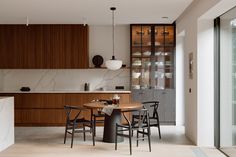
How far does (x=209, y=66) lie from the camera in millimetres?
6168

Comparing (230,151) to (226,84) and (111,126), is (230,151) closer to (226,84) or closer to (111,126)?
(226,84)

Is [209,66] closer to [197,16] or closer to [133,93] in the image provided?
[197,16]

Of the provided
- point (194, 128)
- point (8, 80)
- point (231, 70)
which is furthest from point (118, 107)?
point (8, 80)

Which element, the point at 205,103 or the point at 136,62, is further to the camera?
the point at 136,62

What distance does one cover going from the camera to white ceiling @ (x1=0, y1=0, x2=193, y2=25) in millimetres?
6145

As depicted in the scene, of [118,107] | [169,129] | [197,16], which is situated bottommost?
[169,129]

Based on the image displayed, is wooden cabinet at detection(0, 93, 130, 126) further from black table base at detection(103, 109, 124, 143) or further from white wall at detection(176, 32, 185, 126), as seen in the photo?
black table base at detection(103, 109, 124, 143)

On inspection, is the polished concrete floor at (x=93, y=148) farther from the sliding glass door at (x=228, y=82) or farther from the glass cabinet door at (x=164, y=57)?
the glass cabinet door at (x=164, y=57)

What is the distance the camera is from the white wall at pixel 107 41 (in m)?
9.09

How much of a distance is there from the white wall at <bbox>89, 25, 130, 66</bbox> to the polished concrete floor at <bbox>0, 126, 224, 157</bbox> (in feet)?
7.79

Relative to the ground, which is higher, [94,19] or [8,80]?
[94,19]

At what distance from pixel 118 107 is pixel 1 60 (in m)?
4.05

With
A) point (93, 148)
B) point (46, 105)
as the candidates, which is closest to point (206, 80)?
point (93, 148)

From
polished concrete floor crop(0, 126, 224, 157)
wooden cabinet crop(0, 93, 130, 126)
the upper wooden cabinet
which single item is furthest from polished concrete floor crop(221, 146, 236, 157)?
the upper wooden cabinet
